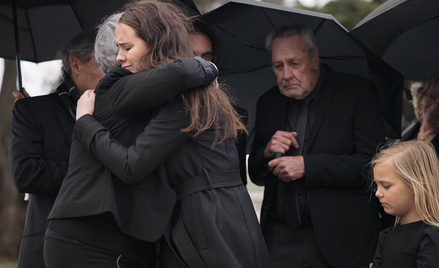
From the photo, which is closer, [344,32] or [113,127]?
[113,127]

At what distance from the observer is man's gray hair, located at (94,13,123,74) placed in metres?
2.49

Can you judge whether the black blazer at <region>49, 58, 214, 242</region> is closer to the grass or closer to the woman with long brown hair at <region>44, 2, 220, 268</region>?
the woman with long brown hair at <region>44, 2, 220, 268</region>

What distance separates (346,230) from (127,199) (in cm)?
136

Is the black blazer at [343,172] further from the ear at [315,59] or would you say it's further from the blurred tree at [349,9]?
the blurred tree at [349,9]

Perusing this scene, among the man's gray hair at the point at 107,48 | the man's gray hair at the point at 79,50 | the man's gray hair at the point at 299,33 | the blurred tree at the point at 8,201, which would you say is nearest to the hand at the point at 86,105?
the man's gray hair at the point at 107,48

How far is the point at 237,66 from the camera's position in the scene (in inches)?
157

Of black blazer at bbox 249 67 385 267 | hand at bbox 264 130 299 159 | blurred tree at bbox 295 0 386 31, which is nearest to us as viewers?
black blazer at bbox 249 67 385 267

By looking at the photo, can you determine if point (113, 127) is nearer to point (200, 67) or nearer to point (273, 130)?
point (200, 67)

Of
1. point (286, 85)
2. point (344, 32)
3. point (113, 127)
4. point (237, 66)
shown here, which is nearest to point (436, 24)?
point (344, 32)

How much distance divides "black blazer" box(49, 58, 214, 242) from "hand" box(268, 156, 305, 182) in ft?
3.13

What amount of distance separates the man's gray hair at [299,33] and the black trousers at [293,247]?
42.1 inches

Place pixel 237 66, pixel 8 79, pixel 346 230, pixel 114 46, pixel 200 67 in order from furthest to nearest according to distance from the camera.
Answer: pixel 8 79 → pixel 237 66 → pixel 346 230 → pixel 114 46 → pixel 200 67

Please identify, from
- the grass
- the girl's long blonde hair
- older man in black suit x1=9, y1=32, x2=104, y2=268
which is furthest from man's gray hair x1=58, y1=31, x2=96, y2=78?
the grass

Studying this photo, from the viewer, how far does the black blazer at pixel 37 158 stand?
9.20ft
